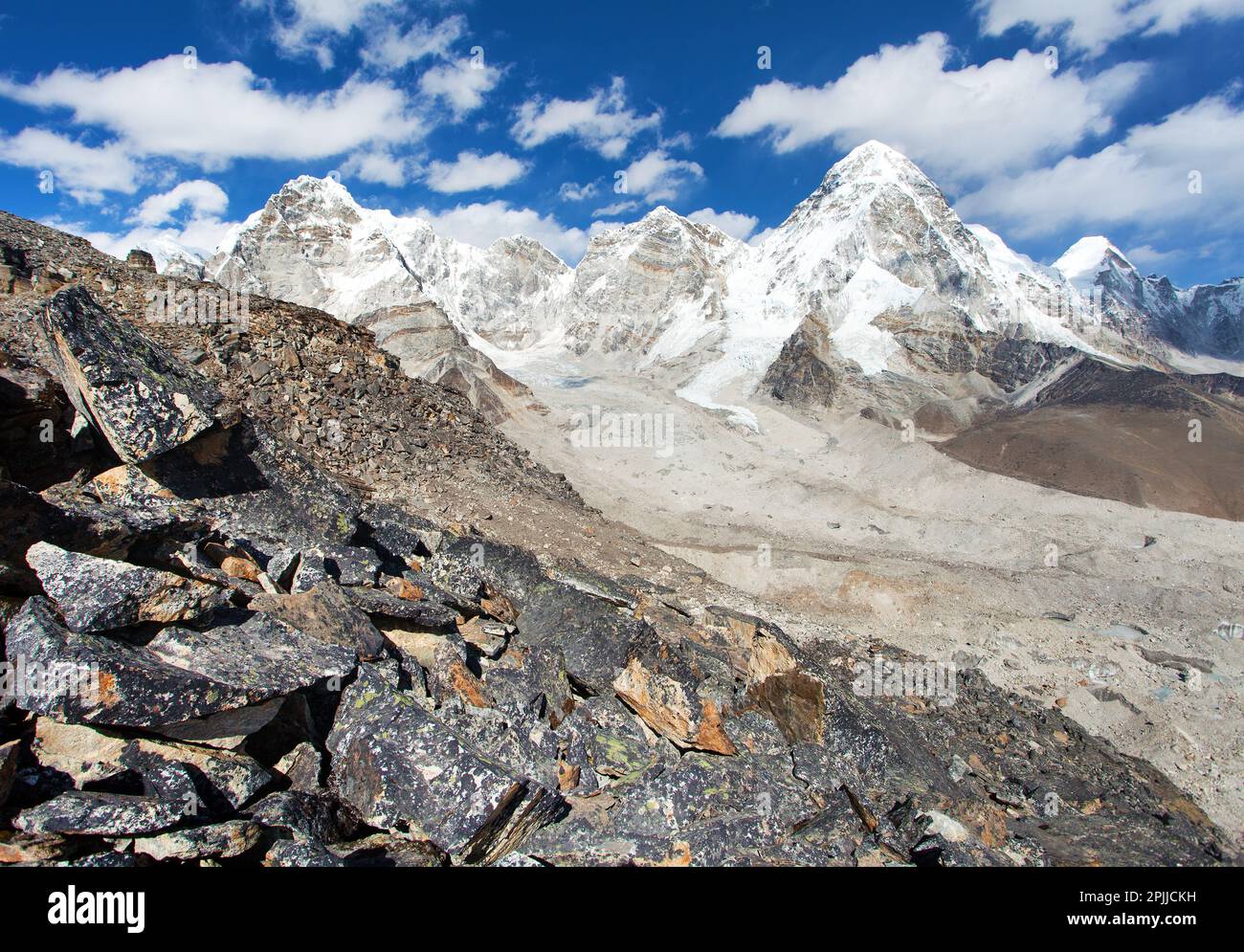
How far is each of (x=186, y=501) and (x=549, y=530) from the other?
29.5 ft

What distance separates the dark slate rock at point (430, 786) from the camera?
5.13m

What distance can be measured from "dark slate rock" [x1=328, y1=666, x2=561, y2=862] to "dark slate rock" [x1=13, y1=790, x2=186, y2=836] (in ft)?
4.92

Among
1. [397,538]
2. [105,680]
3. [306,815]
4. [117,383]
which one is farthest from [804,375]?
[105,680]

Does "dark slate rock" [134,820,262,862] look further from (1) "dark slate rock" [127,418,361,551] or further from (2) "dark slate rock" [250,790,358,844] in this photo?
(1) "dark slate rock" [127,418,361,551]

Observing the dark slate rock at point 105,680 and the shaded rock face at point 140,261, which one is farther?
the shaded rock face at point 140,261

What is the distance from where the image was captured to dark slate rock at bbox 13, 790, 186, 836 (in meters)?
3.73

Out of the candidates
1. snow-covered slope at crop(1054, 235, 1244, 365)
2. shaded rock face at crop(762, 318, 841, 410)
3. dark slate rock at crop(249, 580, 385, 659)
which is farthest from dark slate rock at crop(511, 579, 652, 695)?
snow-covered slope at crop(1054, 235, 1244, 365)

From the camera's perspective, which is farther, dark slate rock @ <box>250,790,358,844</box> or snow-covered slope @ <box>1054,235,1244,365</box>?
snow-covered slope @ <box>1054,235,1244,365</box>

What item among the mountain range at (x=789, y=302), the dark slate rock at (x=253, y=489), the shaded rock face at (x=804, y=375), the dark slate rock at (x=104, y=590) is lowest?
the dark slate rock at (x=104, y=590)

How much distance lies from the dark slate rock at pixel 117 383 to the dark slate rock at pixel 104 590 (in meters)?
3.02

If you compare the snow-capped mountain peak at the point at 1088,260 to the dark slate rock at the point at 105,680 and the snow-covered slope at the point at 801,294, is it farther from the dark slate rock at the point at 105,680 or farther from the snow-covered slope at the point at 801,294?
the dark slate rock at the point at 105,680

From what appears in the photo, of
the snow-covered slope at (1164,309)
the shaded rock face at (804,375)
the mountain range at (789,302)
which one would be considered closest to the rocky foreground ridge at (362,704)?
the mountain range at (789,302)

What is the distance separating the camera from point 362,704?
19.1ft
